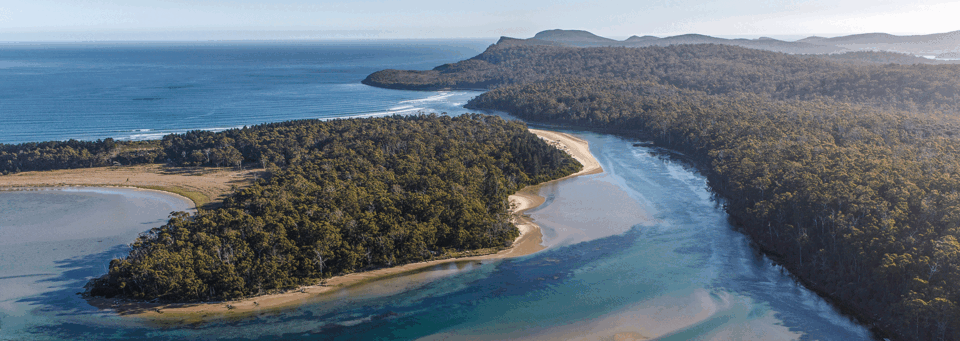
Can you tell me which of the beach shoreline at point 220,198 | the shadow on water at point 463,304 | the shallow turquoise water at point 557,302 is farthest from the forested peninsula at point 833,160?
the beach shoreline at point 220,198

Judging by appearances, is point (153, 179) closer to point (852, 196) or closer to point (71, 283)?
point (71, 283)

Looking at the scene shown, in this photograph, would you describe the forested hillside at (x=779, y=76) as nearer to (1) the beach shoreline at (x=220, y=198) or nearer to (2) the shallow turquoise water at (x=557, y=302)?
(1) the beach shoreline at (x=220, y=198)

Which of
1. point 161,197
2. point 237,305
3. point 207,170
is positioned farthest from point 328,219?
point 207,170

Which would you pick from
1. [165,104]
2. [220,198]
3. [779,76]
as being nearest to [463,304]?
[220,198]

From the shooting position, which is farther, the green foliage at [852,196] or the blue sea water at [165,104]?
the blue sea water at [165,104]

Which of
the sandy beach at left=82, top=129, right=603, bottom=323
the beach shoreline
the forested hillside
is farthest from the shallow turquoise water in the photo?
the forested hillside


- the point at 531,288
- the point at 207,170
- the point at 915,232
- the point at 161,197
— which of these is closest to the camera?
the point at 915,232

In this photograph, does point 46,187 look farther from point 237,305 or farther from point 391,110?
point 391,110
